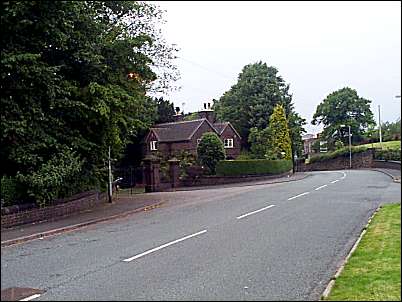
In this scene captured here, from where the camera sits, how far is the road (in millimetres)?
6445

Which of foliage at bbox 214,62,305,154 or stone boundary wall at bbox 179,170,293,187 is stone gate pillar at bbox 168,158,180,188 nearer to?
stone boundary wall at bbox 179,170,293,187

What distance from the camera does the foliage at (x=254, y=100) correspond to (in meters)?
60.3

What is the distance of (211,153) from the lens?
40.2m

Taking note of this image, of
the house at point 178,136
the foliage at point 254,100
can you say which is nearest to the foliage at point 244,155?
the house at point 178,136

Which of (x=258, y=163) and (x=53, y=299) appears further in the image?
(x=258, y=163)

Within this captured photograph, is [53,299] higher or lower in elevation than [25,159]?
lower

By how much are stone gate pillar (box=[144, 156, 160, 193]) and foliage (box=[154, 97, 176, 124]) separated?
2098 centimetres

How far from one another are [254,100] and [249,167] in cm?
1983

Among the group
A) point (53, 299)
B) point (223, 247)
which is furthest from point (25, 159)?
point (53, 299)

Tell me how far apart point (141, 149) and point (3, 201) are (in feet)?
106

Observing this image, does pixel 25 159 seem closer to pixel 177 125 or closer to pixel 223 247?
pixel 223 247

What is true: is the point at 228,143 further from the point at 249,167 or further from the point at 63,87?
the point at 63,87

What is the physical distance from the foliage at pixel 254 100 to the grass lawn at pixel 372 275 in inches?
1981

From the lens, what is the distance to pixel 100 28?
15.9 m
